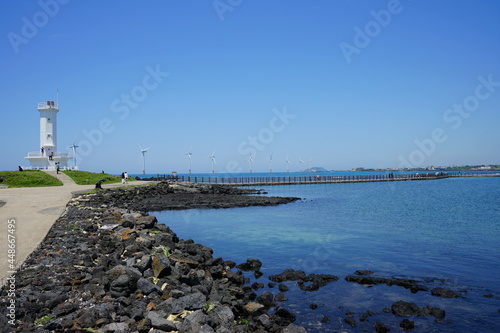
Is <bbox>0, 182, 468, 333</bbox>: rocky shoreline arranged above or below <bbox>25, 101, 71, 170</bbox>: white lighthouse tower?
below

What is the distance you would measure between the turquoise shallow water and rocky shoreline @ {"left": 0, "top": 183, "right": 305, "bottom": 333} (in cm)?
157

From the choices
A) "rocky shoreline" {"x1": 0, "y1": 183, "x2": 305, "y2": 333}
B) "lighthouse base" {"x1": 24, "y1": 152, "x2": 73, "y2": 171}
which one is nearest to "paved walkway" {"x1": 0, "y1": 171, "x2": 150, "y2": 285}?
"rocky shoreline" {"x1": 0, "y1": 183, "x2": 305, "y2": 333}

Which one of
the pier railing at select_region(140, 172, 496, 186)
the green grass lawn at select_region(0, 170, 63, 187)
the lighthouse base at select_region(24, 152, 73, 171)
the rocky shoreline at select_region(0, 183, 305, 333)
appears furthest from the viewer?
the pier railing at select_region(140, 172, 496, 186)

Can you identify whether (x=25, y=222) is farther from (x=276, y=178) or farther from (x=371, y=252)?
(x=276, y=178)

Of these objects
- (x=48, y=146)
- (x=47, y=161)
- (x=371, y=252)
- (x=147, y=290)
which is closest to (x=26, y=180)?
(x=47, y=161)

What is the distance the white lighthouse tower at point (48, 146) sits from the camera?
61594 millimetres

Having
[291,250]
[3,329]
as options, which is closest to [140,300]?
[3,329]

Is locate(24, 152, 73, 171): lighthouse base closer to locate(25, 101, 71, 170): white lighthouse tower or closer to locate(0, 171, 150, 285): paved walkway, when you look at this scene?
locate(25, 101, 71, 170): white lighthouse tower

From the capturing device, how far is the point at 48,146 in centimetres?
6500

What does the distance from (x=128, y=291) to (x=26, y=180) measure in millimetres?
43980

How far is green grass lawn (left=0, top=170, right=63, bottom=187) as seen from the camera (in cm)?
4497

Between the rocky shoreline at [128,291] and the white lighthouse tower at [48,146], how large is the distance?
51152 mm

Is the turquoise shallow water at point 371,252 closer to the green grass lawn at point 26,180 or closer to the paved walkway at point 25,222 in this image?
the paved walkway at point 25,222

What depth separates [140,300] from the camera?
8961mm
